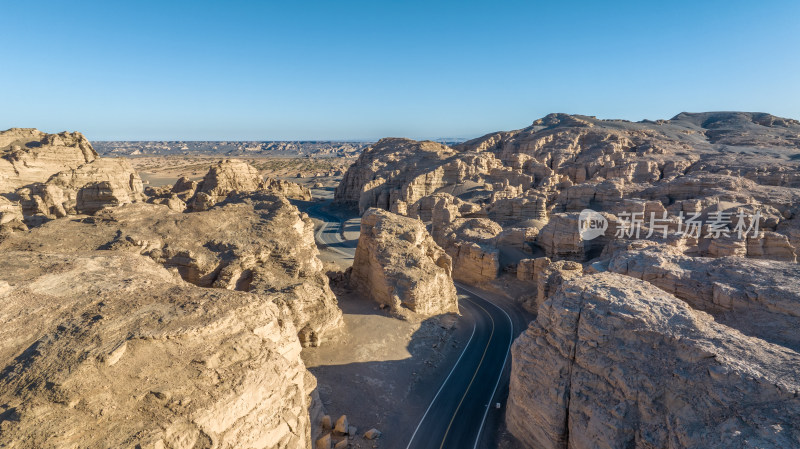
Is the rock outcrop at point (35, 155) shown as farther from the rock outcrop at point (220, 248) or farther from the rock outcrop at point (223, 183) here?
the rock outcrop at point (220, 248)

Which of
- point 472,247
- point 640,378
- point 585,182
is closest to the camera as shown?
point 640,378

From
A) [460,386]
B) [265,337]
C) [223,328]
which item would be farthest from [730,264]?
[223,328]

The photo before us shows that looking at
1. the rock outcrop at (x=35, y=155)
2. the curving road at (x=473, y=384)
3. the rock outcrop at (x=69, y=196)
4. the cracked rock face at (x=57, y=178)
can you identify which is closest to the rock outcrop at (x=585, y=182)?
the curving road at (x=473, y=384)

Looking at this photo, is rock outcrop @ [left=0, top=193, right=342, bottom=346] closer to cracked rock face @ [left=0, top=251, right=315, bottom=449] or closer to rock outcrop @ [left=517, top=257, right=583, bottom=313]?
cracked rock face @ [left=0, top=251, right=315, bottom=449]

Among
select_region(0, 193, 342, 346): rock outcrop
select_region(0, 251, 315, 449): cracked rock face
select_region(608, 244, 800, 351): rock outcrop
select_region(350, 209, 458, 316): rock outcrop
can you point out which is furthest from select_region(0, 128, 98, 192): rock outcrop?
select_region(608, 244, 800, 351): rock outcrop

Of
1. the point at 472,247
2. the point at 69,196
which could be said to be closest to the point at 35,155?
the point at 69,196

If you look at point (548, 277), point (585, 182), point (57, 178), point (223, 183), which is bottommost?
point (548, 277)

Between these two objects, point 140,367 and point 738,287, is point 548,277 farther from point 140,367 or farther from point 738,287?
point 140,367
